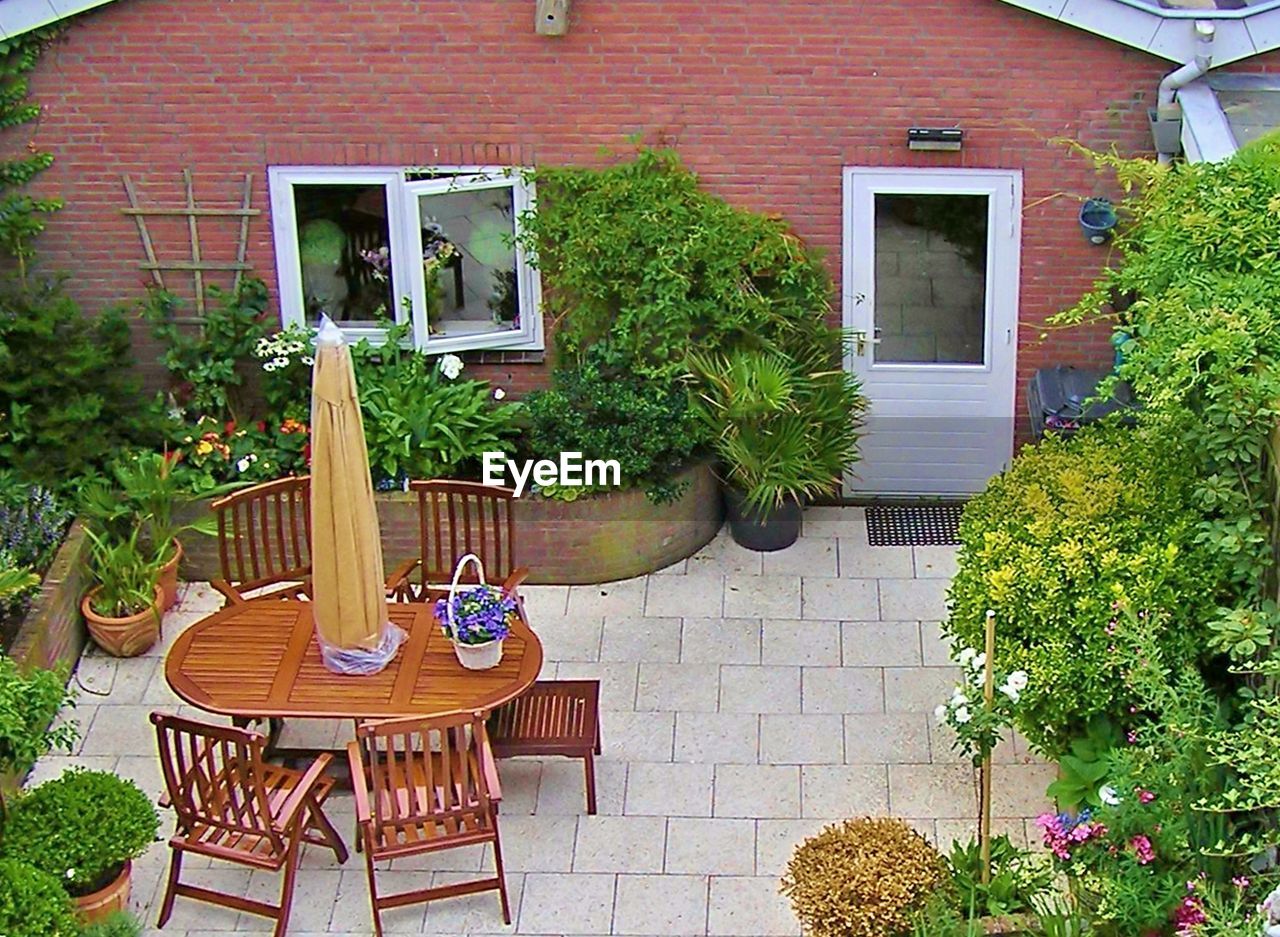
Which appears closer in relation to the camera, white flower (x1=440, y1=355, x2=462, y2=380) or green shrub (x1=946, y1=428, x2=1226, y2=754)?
green shrub (x1=946, y1=428, x2=1226, y2=754)

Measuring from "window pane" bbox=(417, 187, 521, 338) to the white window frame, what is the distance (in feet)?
0.21

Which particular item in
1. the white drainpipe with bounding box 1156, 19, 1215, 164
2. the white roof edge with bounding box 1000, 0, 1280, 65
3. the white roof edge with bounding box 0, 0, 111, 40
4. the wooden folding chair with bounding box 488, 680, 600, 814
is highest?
the white roof edge with bounding box 0, 0, 111, 40

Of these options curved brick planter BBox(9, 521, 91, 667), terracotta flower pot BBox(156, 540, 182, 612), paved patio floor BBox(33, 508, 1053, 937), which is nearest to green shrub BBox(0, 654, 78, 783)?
paved patio floor BBox(33, 508, 1053, 937)

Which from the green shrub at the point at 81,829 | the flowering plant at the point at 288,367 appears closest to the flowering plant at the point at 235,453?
the flowering plant at the point at 288,367

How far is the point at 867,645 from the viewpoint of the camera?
11367mm

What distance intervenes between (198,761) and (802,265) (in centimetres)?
488

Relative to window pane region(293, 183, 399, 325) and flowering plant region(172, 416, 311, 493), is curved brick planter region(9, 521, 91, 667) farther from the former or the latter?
window pane region(293, 183, 399, 325)

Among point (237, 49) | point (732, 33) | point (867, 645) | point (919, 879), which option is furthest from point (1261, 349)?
point (237, 49)

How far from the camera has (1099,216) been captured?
11.8m

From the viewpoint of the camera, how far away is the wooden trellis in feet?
39.9

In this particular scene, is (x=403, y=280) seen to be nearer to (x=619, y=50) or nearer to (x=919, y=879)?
(x=619, y=50)

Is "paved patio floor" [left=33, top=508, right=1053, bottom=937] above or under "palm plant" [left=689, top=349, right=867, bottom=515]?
under

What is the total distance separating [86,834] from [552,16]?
5339mm

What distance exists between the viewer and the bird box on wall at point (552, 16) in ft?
37.4
